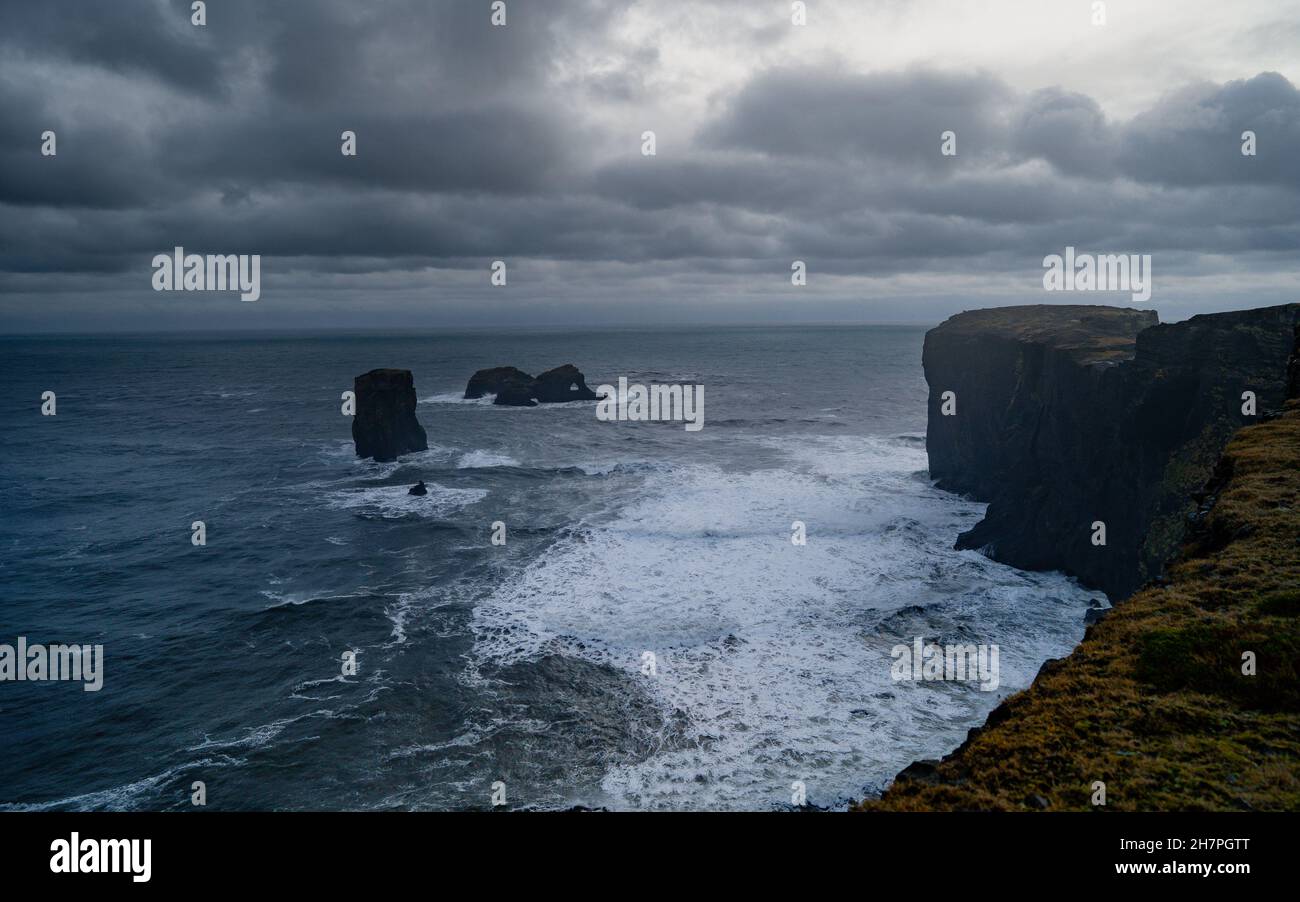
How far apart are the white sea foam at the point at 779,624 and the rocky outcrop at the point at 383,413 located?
104ft

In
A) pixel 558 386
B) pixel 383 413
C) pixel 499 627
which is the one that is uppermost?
pixel 558 386

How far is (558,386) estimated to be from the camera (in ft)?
354

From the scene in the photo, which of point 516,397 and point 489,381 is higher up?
point 489,381

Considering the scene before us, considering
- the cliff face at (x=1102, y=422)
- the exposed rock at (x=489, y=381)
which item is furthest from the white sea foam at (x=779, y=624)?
the exposed rock at (x=489, y=381)

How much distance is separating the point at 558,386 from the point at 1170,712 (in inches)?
4002

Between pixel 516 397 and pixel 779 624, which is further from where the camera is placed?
pixel 516 397

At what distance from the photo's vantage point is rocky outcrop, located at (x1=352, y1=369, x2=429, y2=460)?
6425 cm

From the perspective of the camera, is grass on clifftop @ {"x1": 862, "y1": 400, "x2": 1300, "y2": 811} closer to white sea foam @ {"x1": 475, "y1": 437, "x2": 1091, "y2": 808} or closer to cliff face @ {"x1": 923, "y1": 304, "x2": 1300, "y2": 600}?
white sea foam @ {"x1": 475, "y1": 437, "x2": 1091, "y2": 808}

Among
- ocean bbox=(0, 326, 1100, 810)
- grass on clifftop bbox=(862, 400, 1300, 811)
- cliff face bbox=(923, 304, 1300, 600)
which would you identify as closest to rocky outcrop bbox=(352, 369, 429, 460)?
ocean bbox=(0, 326, 1100, 810)

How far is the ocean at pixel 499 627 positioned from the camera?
20469 millimetres

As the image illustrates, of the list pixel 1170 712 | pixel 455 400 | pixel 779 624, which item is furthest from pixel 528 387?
pixel 1170 712

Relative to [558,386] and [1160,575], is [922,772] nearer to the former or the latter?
[1160,575]

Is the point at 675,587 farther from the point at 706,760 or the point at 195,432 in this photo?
the point at 195,432

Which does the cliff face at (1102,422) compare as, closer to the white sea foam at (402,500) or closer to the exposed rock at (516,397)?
the white sea foam at (402,500)
